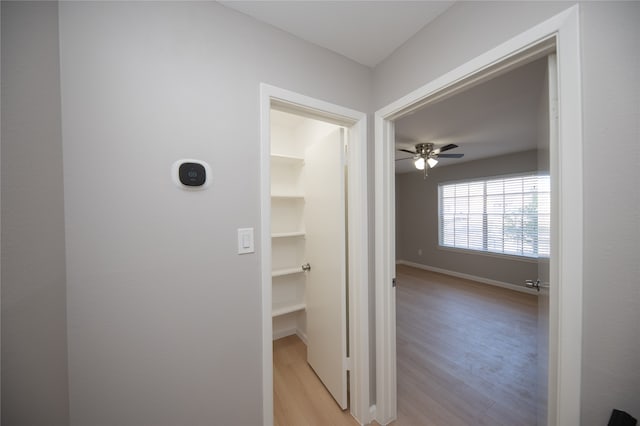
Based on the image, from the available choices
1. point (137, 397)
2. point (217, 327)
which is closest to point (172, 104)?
point (217, 327)

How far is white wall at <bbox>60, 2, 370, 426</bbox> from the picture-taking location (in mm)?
793

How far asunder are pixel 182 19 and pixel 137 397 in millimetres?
1664

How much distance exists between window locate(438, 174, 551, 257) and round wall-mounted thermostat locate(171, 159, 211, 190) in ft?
14.6

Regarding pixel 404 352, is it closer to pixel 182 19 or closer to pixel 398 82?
pixel 398 82

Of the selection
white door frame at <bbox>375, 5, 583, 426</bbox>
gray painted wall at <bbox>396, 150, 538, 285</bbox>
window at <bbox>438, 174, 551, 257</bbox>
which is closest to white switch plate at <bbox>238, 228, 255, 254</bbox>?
white door frame at <bbox>375, 5, 583, 426</bbox>

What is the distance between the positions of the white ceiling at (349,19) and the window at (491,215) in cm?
357

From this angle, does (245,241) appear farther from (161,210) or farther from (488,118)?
(488,118)

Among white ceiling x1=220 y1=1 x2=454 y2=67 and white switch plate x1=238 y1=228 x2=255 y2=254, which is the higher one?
white ceiling x1=220 y1=1 x2=454 y2=67

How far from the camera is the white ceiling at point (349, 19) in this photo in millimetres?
1041

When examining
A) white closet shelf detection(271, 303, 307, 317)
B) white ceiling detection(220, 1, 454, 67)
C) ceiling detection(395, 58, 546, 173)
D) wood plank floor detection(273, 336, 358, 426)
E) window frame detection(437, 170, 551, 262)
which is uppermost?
ceiling detection(395, 58, 546, 173)

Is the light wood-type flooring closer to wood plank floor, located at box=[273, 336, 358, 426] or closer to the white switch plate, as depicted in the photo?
wood plank floor, located at box=[273, 336, 358, 426]

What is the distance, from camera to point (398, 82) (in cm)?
132

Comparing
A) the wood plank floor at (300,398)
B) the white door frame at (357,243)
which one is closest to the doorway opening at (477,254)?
the white door frame at (357,243)

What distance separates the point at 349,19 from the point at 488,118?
2.24 metres
